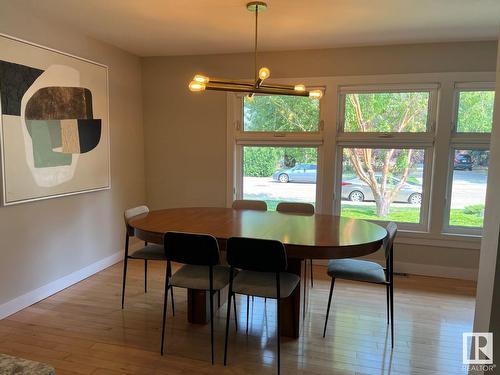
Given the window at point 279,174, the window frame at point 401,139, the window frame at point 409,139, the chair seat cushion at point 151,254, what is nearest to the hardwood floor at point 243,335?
the chair seat cushion at point 151,254

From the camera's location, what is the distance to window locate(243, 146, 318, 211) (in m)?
4.29

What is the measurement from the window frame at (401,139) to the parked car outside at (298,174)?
275 mm

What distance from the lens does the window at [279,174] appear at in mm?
4293

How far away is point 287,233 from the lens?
2.52 metres

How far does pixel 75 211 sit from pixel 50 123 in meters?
0.91

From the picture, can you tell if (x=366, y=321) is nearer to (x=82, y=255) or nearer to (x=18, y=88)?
(x=82, y=255)

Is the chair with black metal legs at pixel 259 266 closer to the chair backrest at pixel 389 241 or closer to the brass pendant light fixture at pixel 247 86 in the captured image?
the chair backrest at pixel 389 241

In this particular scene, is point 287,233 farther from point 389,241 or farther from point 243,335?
point 243,335

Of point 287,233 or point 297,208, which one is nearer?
point 287,233

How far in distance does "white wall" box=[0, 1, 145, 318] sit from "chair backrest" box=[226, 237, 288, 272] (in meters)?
1.95

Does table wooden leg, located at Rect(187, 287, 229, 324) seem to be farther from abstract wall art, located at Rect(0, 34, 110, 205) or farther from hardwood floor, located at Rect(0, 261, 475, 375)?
abstract wall art, located at Rect(0, 34, 110, 205)

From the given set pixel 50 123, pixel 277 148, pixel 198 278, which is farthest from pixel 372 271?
pixel 50 123

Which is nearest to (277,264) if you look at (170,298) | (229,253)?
(229,253)

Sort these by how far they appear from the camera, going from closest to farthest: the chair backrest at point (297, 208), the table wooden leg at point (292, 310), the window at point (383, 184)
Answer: the table wooden leg at point (292, 310), the chair backrest at point (297, 208), the window at point (383, 184)
